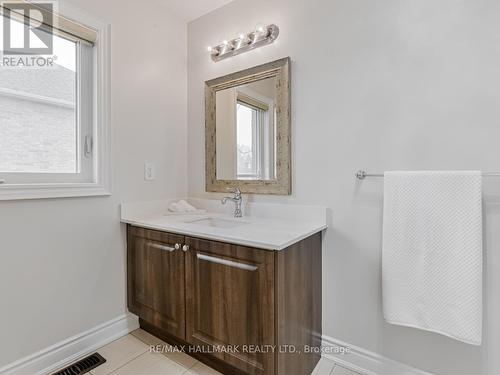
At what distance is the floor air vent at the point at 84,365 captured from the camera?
58.2 inches

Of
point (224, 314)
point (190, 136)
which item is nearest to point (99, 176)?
point (190, 136)

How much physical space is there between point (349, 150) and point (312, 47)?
0.68m

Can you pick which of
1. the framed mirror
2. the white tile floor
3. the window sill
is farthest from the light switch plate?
Answer: the white tile floor

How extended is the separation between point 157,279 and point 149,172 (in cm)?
79

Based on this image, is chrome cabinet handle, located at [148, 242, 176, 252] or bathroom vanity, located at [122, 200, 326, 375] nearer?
bathroom vanity, located at [122, 200, 326, 375]

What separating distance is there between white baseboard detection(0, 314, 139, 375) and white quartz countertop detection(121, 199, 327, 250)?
718mm

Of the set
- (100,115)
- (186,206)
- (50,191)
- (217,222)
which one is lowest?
(217,222)

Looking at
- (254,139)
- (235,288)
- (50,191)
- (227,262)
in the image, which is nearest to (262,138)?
(254,139)

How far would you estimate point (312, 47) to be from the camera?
1.63 metres

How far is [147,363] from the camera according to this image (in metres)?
1.56

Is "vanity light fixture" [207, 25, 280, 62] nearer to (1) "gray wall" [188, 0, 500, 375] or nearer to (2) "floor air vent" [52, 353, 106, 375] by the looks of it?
(1) "gray wall" [188, 0, 500, 375]

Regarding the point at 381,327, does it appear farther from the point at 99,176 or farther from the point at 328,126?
the point at 99,176

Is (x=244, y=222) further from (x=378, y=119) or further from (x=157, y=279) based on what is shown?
(x=378, y=119)

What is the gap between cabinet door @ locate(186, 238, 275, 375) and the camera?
47.1 inches
